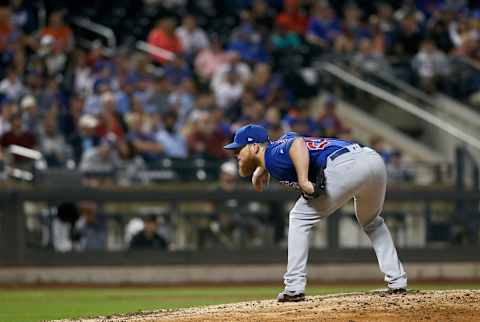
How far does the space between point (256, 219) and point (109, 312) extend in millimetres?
5131


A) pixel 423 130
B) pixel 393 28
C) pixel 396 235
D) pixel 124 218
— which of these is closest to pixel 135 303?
pixel 124 218

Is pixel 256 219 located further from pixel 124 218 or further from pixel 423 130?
pixel 423 130

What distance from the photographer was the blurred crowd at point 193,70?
56.4 feet

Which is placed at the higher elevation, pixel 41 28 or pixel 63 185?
pixel 41 28

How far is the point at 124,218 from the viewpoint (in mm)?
16297

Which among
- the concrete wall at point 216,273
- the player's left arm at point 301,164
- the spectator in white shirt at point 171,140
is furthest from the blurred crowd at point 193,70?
the player's left arm at point 301,164

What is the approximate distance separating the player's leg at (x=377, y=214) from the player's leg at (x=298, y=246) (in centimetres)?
45

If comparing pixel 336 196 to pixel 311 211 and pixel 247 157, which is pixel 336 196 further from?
pixel 247 157

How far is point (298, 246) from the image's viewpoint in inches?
380

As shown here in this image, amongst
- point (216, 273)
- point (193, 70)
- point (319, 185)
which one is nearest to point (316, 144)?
point (319, 185)

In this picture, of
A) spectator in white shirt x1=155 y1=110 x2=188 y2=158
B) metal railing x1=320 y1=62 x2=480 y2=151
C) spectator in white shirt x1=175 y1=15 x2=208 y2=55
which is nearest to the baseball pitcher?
spectator in white shirt x1=155 y1=110 x2=188 y2=158

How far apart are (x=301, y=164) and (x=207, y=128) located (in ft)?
27.8

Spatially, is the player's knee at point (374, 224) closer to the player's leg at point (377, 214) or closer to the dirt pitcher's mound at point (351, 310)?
the player's leg at point (377, 214)

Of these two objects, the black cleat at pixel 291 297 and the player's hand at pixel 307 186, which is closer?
the player's hand at pixel 307 186
